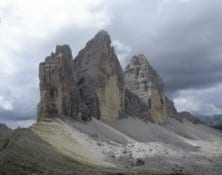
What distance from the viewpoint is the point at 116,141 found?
103 meters

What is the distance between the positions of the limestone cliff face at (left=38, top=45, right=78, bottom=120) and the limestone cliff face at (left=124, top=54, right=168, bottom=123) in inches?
1878

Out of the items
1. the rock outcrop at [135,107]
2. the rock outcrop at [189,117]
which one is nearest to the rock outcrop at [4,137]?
the rock outcrop at [135,107]

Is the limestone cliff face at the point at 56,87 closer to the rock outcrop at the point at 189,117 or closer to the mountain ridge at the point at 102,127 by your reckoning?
the mountain ridge at the point at 102,127

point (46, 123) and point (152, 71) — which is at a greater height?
point (152, 71)

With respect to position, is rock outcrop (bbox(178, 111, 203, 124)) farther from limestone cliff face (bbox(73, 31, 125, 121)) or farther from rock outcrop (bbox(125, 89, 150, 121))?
limestone cliff face (bbox(73, 31, 125, 121))

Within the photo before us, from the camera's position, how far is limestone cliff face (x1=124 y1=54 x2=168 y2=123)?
154562mm

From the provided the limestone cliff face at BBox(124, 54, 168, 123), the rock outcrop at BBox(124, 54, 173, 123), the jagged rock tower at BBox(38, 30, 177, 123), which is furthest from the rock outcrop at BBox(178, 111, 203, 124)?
the limestone cliff face at BBox(124, 54, 168, 123)

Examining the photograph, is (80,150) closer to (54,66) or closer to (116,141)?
(116,141)

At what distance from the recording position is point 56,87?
10688 centimetres

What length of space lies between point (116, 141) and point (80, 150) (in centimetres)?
2188

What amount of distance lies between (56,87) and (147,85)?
55031 millimetres

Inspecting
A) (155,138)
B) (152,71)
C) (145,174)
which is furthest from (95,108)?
(145,174)

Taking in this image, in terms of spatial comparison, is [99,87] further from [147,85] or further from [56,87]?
[147,85]

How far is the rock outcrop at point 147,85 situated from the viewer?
154 metres
